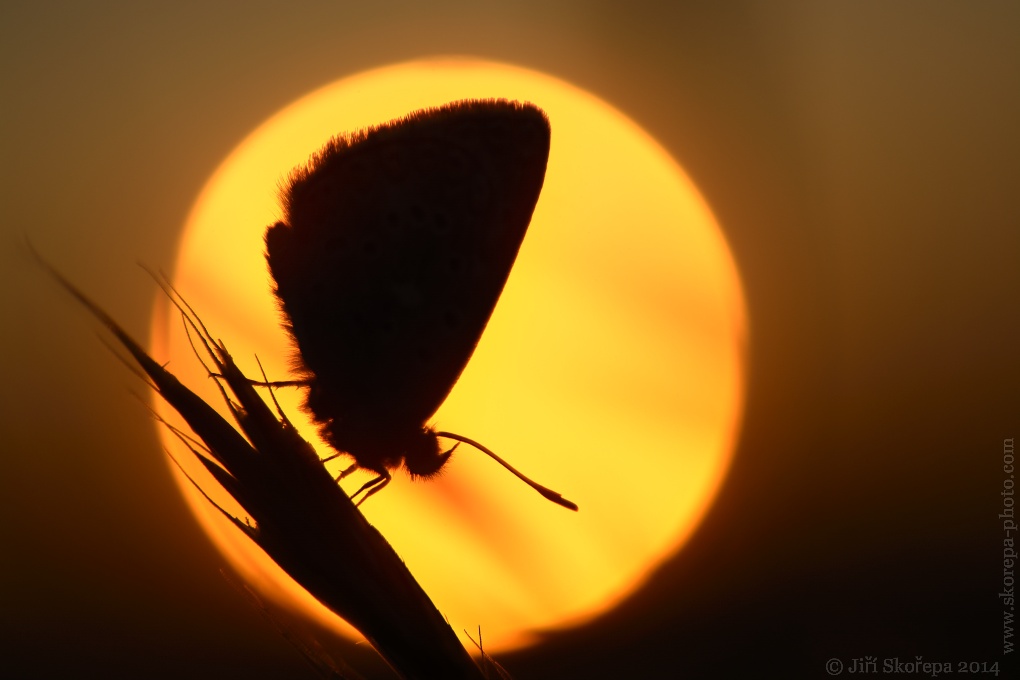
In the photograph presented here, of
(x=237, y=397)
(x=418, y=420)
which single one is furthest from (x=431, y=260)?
(x=237, y=397)

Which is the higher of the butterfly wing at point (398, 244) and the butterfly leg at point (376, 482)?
the butterfly wing at point (398, 244)

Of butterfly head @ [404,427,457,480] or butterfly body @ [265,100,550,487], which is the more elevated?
butterfly body @ [265,100,550,487]

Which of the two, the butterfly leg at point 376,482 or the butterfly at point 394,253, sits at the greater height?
the butterfly at point 394,253

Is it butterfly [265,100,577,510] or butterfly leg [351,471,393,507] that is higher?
butterfly [265,100,577,510]

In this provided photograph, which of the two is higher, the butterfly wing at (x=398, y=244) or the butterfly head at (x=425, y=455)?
the butterfly wing at (x=398, y=244)

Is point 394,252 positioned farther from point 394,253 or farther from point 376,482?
point 376,482
